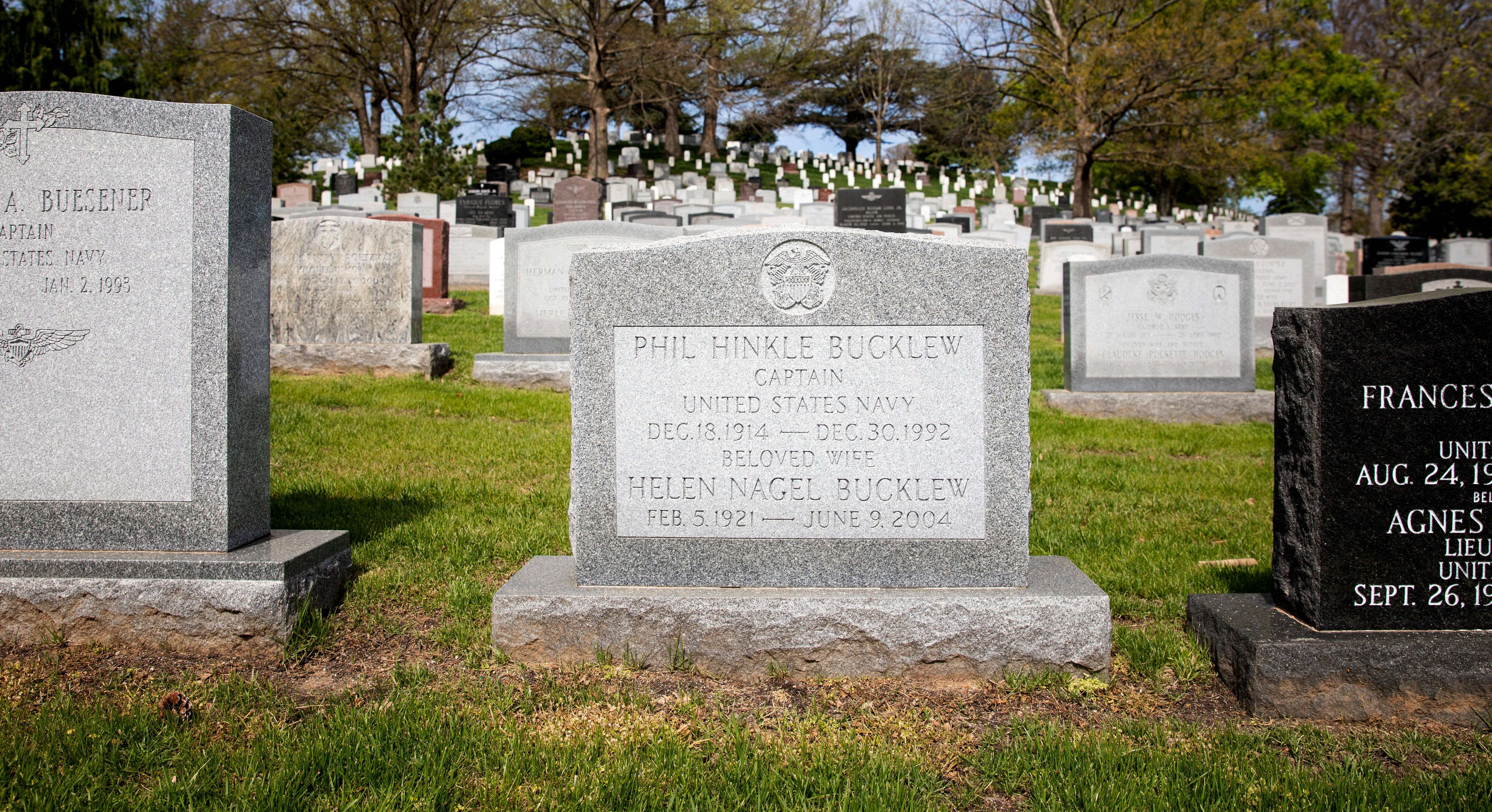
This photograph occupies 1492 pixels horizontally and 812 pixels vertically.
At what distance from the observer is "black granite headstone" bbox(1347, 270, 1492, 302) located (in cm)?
1032

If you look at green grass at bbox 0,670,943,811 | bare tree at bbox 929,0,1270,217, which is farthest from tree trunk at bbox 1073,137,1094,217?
green grass at bbox 0,670,943,811

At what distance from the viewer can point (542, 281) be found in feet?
32.5

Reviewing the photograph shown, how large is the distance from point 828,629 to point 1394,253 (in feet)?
73.7

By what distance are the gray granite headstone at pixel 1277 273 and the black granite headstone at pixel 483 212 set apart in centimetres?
1549

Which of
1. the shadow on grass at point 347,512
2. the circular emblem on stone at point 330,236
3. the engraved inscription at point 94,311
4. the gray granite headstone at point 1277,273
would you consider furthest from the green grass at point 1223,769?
the gray granite headstone at point 1277,273

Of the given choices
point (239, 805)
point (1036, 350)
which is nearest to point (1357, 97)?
point (1036, 350)

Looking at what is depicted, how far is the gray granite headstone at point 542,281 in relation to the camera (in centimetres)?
989

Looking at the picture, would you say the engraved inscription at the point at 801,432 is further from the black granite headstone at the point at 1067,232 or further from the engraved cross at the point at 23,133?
the black granite headstone at the point at 1067,232

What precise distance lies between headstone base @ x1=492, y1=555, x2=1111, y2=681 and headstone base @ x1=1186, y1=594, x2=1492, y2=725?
1.58ft

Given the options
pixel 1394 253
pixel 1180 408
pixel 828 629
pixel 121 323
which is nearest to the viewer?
pixel 828 629

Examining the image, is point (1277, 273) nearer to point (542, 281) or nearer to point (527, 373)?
point (542, 281)

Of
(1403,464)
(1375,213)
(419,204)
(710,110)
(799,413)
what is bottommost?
(1403,464)

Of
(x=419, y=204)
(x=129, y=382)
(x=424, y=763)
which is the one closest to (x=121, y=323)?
(x=129, y=382)

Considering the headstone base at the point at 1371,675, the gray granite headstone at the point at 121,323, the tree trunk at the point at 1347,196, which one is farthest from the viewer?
the tree trunk at the point at 1347,196
